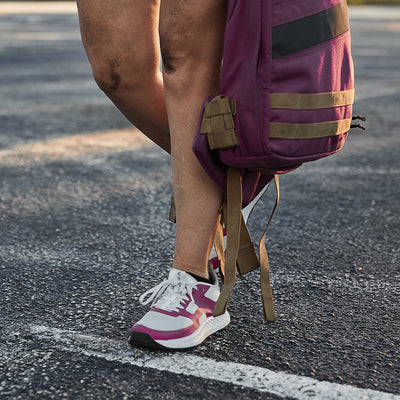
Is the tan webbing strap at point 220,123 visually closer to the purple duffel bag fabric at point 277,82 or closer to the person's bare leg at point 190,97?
the purple duffel bag fabric at point 277,82

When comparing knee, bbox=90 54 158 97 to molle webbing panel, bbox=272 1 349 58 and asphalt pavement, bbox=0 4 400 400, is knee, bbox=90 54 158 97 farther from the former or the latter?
asphalt pavement, bbox=0 4 400 400

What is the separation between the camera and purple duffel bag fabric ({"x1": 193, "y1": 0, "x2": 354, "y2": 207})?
199cm

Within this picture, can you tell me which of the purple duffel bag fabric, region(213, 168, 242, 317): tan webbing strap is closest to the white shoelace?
region(213, 168, 242, 317): tan webbing strap

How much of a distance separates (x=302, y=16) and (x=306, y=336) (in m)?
0.95

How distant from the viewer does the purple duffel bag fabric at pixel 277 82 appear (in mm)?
1986

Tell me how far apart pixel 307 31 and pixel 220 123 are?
36cm

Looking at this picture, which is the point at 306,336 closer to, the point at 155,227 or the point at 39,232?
the point at 155,227

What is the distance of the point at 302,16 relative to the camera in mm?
2020

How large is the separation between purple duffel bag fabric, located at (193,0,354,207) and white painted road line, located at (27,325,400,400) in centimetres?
57

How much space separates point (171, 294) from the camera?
2215 millimetres

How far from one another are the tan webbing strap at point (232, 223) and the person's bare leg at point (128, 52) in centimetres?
47

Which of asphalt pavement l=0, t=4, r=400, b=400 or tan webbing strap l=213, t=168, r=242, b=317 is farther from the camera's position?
tan webbing strap l=213, t=168, r=242, b=317

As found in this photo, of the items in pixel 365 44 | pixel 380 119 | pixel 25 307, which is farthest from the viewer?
pixel 365 44

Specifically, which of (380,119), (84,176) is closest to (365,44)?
(380,119)
